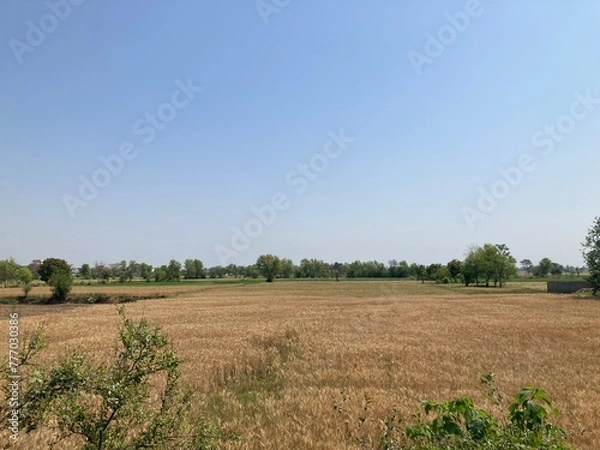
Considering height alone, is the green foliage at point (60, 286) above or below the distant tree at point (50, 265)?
below

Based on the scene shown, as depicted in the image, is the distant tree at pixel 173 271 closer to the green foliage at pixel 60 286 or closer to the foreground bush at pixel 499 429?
the green foliage at pixel 60 286

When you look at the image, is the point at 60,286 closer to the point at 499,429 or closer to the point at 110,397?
the point at 110,397


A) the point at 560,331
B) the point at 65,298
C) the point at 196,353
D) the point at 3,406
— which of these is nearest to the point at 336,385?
the point at 196,353

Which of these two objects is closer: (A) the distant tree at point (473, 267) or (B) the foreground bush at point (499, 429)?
(B) the foreground bush at point (499, 429)

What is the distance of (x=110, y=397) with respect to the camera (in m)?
3.65

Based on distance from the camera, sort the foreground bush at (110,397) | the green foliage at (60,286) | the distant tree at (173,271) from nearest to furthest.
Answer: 1. the foreground bush at (110,397)
2. the green foliage at (60,286)
3. the distant tree at (173,271)

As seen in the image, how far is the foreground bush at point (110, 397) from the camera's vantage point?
3.56m

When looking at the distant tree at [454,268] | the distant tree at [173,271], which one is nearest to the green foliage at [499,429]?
the distant tree at [454,268]

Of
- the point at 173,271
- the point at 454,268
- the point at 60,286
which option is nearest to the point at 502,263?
the point at 454,268

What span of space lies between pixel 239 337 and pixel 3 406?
19.4 metres

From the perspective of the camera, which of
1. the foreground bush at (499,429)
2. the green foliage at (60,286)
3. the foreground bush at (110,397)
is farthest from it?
the green foliage at (60,286)

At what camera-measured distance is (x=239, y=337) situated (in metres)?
22.3

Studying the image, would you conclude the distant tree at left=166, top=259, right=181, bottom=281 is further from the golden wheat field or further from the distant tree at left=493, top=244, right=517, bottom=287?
the golden wheat field

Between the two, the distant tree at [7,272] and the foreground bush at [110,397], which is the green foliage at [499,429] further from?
the distant tree at [7,272]
